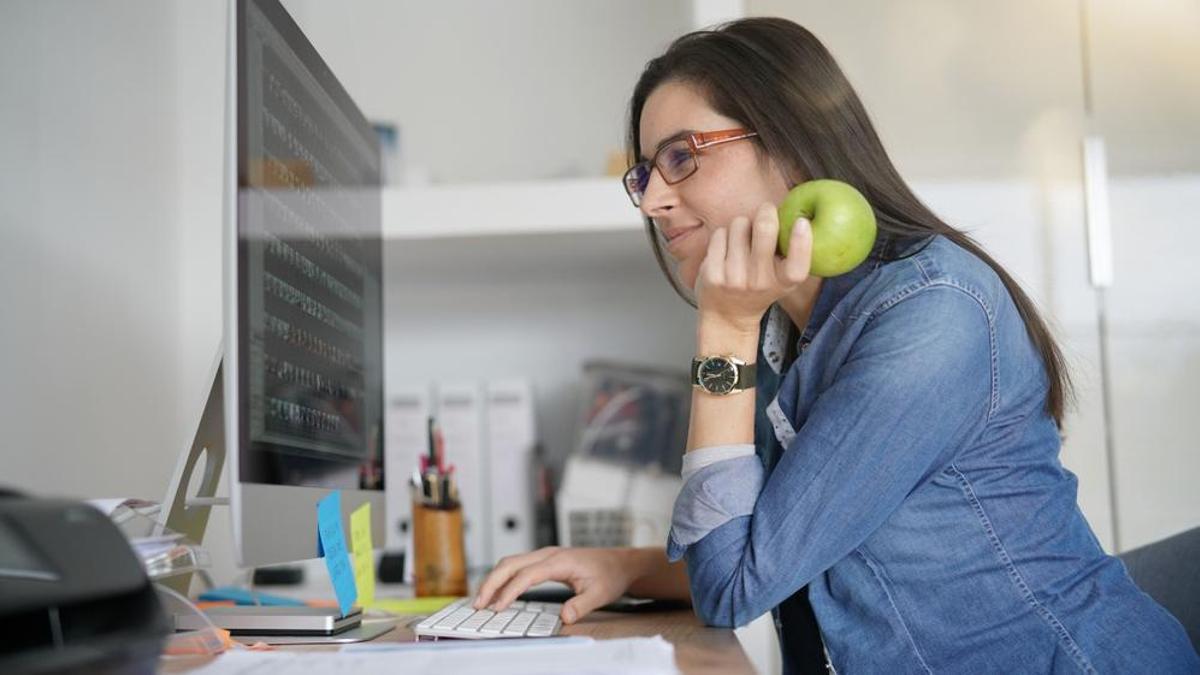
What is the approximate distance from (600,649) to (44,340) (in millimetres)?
1039

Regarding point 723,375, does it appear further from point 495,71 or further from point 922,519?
point 495,71

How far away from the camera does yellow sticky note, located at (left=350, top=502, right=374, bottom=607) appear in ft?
3.98

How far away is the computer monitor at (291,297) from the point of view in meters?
0.89

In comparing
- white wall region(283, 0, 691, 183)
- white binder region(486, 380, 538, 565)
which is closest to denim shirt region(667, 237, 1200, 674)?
white binder region(486, 380, 538, 565)

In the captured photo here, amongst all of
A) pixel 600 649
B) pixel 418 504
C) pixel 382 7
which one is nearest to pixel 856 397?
pixel 600 649

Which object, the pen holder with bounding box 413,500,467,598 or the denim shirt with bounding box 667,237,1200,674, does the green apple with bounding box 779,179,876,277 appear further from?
the pen holder with bounding box 413,500,467,598

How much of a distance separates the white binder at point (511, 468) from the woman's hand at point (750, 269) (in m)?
1.04

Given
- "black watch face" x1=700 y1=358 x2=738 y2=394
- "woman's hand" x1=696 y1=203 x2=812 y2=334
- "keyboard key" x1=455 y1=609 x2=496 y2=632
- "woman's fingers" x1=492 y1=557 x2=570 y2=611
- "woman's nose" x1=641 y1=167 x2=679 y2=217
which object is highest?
"woman's nose" x1=641 y1=167 x2=679 y2=217

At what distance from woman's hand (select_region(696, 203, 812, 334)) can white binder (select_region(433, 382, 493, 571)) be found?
1.07 meters

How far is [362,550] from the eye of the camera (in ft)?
4.08

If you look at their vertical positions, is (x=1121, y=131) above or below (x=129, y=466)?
above

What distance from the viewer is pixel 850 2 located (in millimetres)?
2061

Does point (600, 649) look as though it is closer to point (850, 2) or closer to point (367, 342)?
point (367, 342)

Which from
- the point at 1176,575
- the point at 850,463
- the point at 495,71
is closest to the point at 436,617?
the point at 850,463
